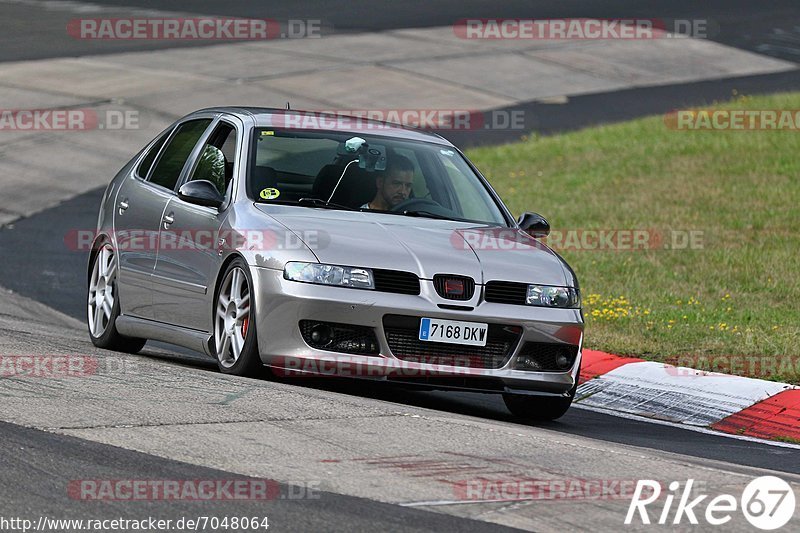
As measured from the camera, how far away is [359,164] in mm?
9344

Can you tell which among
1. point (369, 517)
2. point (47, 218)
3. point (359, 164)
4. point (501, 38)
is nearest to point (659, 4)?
point (501, 38)

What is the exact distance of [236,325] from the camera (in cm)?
862

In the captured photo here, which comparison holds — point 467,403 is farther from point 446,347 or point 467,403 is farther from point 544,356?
point 446,347

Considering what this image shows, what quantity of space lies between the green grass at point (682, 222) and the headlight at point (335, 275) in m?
3.64

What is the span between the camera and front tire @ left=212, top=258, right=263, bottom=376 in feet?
27.6

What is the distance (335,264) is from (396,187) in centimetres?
131

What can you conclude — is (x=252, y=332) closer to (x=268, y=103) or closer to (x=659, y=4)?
(x=268, y=103)

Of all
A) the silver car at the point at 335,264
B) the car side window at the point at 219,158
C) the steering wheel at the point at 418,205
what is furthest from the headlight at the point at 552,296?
the car side window at the point at 219,158

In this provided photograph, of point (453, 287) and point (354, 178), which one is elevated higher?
point (354, 178)

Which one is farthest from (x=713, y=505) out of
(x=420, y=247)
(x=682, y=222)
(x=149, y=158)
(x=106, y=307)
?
(x=682, y=222)

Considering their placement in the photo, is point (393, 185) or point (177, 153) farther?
point (177, 153)

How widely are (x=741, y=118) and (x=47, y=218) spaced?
10.3m

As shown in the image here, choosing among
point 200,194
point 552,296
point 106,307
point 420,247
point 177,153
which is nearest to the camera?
point 420,247

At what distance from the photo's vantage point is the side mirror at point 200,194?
8.98 metres
